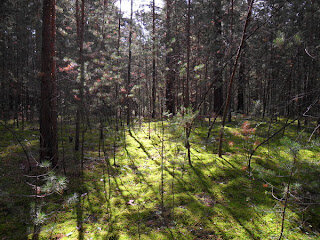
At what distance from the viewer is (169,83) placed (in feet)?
49.9

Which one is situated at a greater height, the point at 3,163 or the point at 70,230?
the point at 3,163

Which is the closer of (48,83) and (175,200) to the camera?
A: (175,200)

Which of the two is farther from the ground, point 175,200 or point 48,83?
point 48,83

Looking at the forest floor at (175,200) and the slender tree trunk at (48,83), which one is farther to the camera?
the slender tree trunk at (48,83)

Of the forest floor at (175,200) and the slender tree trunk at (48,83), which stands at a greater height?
the slender tree trunk at (48,83)

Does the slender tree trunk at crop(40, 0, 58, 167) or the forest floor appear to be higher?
the slender tree trunk at crop(40, 0, 58, 167)

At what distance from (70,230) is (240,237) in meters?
3.23

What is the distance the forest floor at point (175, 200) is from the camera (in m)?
3.47

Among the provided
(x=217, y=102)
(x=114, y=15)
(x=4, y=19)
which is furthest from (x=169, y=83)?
(x=4, y=19)

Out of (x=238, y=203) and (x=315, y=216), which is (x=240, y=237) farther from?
(x=315, y=216)

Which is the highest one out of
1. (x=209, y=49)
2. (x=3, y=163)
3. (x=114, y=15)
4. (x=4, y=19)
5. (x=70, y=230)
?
(x=114, y=15)

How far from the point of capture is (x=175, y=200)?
4578 millimetres

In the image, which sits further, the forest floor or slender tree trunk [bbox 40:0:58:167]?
slender tree trunk [bbox 40:0:58:167]

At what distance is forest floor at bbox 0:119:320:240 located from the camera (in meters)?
3.47
